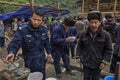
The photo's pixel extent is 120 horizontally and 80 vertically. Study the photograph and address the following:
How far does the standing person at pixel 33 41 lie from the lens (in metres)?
4.49

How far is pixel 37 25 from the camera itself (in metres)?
4.56

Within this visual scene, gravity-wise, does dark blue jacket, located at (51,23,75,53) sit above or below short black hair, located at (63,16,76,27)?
below

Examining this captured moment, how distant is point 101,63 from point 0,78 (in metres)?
3.39

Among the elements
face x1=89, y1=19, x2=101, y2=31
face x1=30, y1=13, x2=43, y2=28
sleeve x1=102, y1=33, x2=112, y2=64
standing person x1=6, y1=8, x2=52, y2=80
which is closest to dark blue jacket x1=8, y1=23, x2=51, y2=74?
standing person x1=6, y1=8, x2=52, y2=80

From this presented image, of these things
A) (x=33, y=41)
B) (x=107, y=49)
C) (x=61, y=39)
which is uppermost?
(x=33, y=41)

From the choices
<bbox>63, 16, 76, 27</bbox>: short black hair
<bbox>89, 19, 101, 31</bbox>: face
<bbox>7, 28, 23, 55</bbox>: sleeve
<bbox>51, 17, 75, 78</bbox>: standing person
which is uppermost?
<bbox>89, 19, 101, 31</bbox>: face

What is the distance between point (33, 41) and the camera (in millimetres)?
4719

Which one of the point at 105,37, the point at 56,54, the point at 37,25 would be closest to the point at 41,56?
the point at 37,25

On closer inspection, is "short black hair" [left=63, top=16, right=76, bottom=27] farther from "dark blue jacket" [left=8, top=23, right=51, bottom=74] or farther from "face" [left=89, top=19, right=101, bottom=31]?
"face" [left=89, top=19, right=101, bottom=31]

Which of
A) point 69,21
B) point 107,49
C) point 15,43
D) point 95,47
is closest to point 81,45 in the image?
point 95,47

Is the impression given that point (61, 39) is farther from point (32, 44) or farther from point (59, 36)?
point (32, 44)

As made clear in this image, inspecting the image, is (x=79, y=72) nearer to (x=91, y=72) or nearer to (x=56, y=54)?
(x=56, y=54)

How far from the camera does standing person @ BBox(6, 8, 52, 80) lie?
4492 millimetres

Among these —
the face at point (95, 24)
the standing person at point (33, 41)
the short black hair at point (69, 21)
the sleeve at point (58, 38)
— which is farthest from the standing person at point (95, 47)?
the sleeve at point (58, 38)
